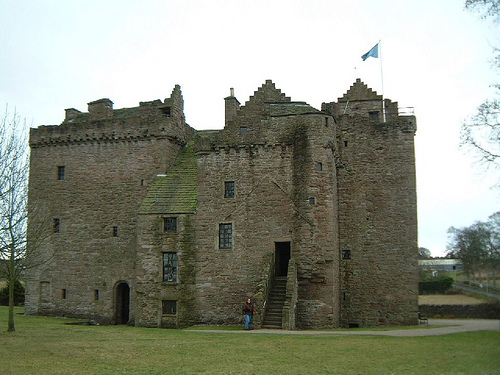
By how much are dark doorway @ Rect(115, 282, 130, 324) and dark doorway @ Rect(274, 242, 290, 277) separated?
9.44m

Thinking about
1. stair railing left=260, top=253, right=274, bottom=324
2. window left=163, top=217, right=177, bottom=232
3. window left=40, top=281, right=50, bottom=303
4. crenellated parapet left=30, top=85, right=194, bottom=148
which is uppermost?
crenellated parapet left=30, top=85, right=194, bottom=148

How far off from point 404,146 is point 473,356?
1675 cm

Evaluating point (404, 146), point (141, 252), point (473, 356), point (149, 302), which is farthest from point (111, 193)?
point (473, 356)

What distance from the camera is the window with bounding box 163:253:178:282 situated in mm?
28141

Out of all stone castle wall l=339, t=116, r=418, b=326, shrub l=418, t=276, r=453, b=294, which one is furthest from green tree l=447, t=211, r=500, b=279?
stone castle wall l=339, t=116, r=418, b=326

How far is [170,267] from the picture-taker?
92.7 ft

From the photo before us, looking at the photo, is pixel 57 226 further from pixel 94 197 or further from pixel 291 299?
pixel 291 299

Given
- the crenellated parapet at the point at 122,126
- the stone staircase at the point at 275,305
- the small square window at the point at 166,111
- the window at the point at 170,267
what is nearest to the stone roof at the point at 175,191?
the crenellated parapet at the point at 122,126

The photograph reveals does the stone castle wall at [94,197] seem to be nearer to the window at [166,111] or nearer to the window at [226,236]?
the window at [166,111]

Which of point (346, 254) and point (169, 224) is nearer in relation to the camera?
Answer: point (169, 224)

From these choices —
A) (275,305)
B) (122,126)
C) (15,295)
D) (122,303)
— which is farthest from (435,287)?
(15,295)

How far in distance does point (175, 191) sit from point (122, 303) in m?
7.78

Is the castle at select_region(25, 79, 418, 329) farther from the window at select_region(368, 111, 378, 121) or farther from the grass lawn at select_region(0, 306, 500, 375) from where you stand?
the grass lawn at select_region(0, 306, 500, 375)

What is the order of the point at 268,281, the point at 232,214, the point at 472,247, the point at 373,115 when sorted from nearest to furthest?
the point at 268,281
the point at 232,214
the point at 373,115
the point at 472,247
